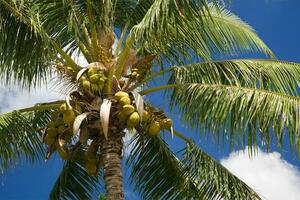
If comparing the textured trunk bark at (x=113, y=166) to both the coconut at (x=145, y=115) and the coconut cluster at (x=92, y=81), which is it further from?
the coconut cluster at (x=92, y=81)

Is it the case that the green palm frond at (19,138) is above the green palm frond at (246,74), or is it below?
below

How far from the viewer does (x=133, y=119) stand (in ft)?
25.9

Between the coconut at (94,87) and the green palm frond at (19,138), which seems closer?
the coconut at (94,87)

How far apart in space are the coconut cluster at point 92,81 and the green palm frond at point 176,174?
207cm

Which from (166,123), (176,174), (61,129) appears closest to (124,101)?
(166,123)

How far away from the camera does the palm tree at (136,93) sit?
26.1ft

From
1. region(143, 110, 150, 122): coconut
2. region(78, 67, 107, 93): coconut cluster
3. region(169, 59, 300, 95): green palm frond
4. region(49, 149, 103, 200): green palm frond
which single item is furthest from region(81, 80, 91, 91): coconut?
region(49, 149, 103, 200): green palm frond

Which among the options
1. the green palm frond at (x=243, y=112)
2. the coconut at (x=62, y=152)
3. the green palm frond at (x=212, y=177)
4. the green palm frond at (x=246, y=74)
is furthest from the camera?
the green palm frond at (x=212, y=177)

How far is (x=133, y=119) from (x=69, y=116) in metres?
0.79

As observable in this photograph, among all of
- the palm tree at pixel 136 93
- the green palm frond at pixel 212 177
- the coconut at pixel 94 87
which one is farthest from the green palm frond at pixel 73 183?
the coconut at pixel 94 87

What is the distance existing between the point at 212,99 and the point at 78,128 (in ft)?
5.89

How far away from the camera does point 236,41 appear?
10664 millimetres

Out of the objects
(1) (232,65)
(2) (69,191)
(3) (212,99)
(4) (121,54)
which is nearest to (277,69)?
(1) (232,65)

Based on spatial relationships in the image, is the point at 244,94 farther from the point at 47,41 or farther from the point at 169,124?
the point at 47,41
